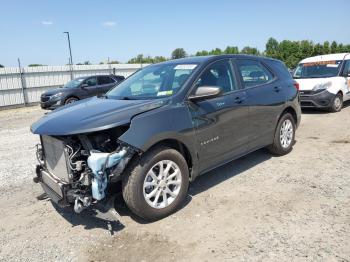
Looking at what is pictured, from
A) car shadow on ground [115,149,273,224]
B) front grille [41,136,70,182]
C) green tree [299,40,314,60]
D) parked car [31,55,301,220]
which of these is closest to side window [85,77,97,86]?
parked car [31,55,301,220]

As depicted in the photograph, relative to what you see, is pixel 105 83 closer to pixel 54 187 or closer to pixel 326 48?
pixel 54 187

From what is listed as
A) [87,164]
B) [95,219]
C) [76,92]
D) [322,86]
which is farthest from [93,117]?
[76,92]

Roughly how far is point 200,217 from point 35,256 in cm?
180

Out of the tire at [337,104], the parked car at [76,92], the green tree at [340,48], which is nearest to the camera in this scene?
the tire at [337,104]

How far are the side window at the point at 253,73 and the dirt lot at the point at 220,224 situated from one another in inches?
54.5

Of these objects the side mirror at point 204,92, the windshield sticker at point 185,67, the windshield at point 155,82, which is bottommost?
the side mirror at point 204,92

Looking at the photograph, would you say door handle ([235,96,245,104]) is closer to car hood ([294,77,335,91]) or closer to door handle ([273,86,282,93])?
door handle ([273,86,282,93])

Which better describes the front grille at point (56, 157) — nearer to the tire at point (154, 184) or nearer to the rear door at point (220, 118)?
the tire at point (154, 184)

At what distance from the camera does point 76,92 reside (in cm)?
1522

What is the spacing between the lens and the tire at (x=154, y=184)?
3648mm

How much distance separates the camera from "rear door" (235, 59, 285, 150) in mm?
5188

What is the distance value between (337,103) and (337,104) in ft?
0.11

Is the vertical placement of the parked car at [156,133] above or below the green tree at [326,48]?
below

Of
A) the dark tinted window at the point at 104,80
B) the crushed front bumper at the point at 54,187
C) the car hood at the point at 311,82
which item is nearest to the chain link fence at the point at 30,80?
the dark tinted window at the point at 104,80
